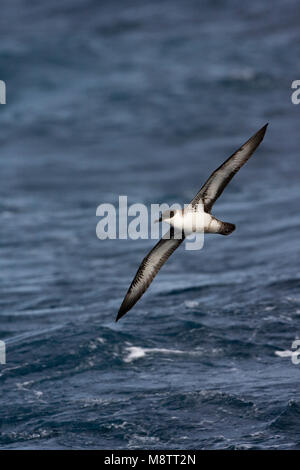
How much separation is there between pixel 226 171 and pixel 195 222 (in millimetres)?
1168

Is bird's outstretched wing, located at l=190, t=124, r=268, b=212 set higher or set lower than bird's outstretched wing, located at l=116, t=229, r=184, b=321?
higher

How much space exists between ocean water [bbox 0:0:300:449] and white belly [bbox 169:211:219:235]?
528 centimetres

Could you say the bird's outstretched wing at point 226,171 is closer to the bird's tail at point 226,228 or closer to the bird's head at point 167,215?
the bird's head at point 167,215

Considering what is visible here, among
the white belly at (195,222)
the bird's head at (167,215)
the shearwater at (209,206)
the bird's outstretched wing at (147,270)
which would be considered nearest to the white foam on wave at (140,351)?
the bird's outstretched wing at (147,270)

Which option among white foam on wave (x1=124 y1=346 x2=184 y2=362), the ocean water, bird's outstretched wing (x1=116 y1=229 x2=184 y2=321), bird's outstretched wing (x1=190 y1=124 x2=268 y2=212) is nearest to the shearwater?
bird's outstretched wing (x1=190 y1=124 x2=268 y2=212)

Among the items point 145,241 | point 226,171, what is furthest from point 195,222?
point 145,241

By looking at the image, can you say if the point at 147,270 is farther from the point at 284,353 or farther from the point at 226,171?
the point at 284,353

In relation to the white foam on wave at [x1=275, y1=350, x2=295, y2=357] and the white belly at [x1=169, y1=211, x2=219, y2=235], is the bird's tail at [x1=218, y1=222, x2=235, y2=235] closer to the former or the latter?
the white belly at [x1=169, y1=211, x2=219, y2=235]

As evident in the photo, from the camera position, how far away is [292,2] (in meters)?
58.8

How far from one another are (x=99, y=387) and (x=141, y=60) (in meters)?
38.9

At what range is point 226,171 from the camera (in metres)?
15.9

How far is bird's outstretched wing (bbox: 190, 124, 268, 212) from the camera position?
15.5 metres

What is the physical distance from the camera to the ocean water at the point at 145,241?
2088 cm
